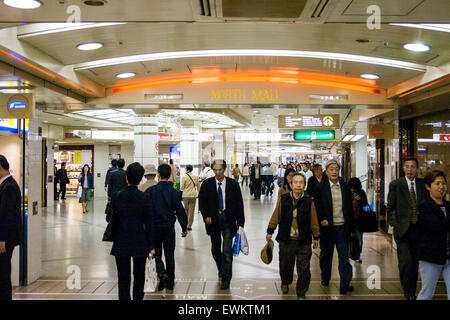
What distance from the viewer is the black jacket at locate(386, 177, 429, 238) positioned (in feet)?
17.0

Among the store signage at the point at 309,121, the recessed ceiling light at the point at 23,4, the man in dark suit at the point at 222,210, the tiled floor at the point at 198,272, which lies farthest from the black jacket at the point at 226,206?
the store signage at the point at 309,121

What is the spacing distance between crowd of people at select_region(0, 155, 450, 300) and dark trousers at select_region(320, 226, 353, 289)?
0.04ft

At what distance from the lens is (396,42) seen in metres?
Result: 5.55

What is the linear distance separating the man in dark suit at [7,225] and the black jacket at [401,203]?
13.9 feet

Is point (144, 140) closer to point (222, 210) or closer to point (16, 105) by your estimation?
point (16, 105)

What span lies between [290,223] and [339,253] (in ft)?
3.06

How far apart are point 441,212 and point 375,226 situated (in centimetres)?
245

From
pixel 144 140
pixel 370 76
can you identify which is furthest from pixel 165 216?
pixel 144 140

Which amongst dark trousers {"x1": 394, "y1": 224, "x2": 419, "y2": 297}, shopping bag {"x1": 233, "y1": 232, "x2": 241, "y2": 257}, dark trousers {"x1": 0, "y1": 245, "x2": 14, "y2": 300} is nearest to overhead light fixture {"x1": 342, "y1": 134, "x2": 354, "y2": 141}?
shopping bag {"x1": 233, "y1": 232, "x2": 241, "y2": 257}

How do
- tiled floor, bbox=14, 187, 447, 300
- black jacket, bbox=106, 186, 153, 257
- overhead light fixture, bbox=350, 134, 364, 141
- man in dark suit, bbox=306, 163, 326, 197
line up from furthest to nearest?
overhead light fixture, bbox=350, 134, 364, 141 < man in dark suit, bbox=306, 163, 326, 197 < tiled floor, bbox=14, 187, 447, 300 < black jacket, bbox=106, 186, 153, 257

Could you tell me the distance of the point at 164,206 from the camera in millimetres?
5953

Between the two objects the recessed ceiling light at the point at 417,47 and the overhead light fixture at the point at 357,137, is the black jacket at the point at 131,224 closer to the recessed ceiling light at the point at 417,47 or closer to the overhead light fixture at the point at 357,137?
the recessed ceiling light at the point at 417,47

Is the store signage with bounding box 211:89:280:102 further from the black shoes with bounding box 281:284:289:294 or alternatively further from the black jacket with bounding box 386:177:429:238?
the black shoes with bounding box 281:284:289:294
